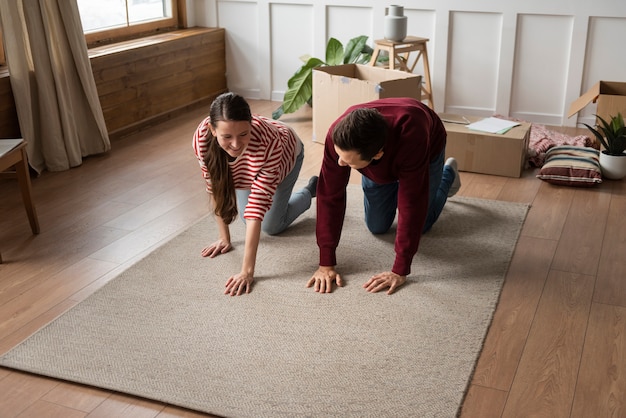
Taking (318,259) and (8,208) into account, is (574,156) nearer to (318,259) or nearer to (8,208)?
(318,259)

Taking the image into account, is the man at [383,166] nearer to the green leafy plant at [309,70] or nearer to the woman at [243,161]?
the woman at [243,161]

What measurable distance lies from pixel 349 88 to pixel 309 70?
28.6 inches

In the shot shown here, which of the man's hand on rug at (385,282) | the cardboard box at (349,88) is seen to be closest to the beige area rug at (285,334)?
the man's hand on rug at (385,282)

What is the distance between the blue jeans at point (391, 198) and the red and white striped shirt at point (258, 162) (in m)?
0.40

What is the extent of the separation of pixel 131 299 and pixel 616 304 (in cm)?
168

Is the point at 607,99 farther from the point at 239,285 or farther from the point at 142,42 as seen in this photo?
the point at 142,42

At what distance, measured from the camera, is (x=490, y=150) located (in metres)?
3.79

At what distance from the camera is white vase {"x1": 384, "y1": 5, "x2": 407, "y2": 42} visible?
4328 millimetres

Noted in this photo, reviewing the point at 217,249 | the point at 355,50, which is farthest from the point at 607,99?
the point at 217,249

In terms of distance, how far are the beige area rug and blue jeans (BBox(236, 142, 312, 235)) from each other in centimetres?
9

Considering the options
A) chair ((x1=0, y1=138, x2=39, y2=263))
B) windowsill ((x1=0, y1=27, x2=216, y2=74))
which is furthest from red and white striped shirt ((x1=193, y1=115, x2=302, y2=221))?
windowsill ((x1=0, y1=27, x2=216, y2=74))

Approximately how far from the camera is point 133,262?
2842 mm

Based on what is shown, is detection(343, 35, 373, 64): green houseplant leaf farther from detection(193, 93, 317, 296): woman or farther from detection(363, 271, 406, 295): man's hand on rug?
detection(363, 271, 406, 295): man's hand on rug

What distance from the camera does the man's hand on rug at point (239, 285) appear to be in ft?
8.41
